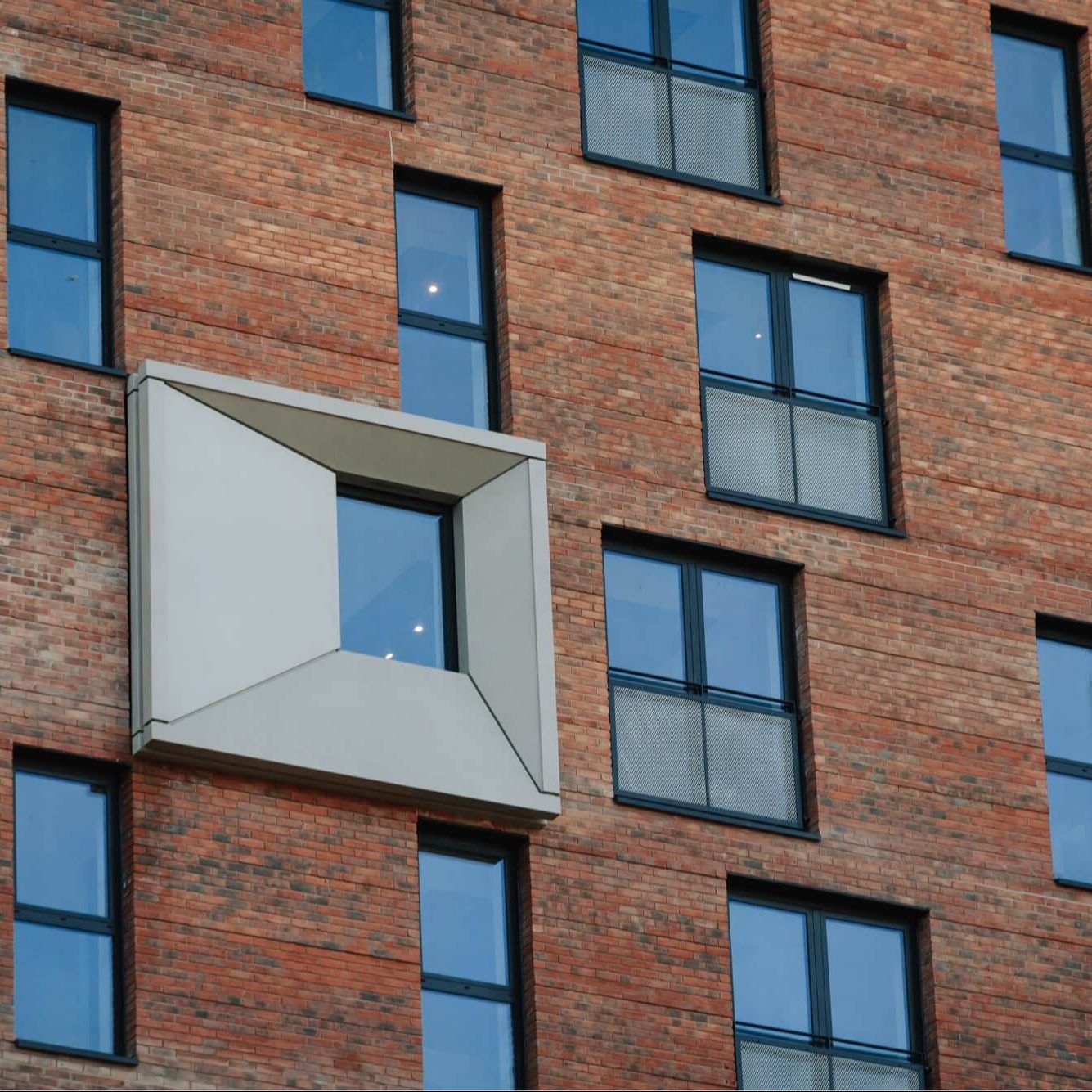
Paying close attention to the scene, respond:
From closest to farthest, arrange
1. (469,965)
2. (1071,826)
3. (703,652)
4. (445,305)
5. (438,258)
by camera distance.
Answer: (469,965) < (703,652) < (445,305) < (438,258) < (1071,826)

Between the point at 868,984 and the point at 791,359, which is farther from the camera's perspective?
the point at 791,359

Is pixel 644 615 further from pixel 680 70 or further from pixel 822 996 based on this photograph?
pixel 680 70

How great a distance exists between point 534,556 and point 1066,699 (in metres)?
5.50

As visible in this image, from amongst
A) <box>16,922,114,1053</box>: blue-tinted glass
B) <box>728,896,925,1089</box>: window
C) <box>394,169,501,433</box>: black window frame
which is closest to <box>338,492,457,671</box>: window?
<box>394,169,501,433</box>: black window frame

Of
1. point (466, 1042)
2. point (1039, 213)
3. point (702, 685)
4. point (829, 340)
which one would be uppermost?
point (1039, 213)

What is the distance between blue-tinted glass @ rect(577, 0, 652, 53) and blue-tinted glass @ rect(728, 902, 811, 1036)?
789 centimetres

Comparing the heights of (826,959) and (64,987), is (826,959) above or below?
above

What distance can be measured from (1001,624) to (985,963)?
3.07m

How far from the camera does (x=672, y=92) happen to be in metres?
34.0

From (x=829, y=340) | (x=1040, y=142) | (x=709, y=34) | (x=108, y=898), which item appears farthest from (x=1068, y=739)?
(x=108, y=898)

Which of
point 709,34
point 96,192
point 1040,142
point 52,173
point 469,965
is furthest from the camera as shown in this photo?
point 1040,142

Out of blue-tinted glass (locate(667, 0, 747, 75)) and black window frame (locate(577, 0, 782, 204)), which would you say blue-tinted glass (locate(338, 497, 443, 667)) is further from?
blue-tinted glass (locate(667, 0, 747, 75))

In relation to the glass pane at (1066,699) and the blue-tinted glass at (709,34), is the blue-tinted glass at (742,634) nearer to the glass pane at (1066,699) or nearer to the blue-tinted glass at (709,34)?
the glass pane at (1066,699)

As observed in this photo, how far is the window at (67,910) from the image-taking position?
28.3 meters
